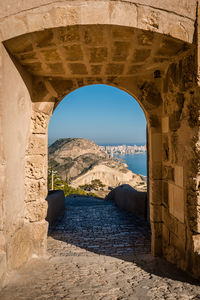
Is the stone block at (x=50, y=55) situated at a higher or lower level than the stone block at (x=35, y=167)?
higher

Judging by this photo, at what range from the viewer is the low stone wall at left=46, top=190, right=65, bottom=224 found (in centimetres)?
548

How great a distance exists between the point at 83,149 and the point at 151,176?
107 ft

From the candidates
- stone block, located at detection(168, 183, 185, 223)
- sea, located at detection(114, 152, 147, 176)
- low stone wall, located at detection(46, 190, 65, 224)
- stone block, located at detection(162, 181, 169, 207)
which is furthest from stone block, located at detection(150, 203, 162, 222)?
sea, located at detection(114, 152, 147, 176)

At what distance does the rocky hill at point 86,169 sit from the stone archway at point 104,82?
22616 mm

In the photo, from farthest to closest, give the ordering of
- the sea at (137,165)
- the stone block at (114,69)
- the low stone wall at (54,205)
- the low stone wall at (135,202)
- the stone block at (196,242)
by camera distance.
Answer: the sea at (137,165) < the low stone wall at (135,202) < the low stone wall at (54,205) < the stone block at (114,69) < the stone block at (196,242)

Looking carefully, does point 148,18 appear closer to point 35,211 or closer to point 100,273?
point 35,211

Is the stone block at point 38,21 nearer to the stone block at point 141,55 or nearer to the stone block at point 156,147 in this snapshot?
the stone block at point 141,55

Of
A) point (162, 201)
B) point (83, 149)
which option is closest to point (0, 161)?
point (162, 201)

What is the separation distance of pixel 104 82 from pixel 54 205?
12.0ft

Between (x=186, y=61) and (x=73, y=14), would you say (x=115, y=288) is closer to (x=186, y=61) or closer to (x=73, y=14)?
(x=186, y=61)

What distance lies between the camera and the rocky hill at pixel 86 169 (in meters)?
28.2

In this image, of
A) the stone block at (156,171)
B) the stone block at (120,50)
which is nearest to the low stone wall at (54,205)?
the stone block at (156,171)

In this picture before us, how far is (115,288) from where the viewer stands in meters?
2.47

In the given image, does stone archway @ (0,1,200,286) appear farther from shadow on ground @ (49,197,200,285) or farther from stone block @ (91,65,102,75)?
shadow on ground @ (49,197,200,285)
